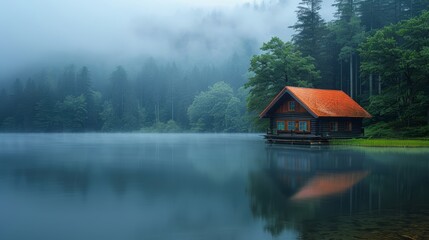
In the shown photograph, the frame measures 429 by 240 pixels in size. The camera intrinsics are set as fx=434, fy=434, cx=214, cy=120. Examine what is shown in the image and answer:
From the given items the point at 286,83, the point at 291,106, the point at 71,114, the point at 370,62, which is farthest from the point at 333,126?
the point at 71,114

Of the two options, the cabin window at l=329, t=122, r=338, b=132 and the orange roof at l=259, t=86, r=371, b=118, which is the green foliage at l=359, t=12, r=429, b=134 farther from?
the cabin window at l=329, t=122, r=338, b=132

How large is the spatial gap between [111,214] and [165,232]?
10.0 feet

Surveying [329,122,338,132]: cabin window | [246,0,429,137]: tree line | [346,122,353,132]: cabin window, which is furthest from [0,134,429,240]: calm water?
[246,0,429,137]: tree line

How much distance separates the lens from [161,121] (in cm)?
15675

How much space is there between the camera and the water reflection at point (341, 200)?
11898 mm

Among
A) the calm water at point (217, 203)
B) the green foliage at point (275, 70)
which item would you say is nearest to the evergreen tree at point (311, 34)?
the green foliage at point (275, 70)

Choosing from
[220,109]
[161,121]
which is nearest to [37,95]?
[161,121]

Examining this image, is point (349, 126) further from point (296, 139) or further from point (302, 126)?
point (296, 139)

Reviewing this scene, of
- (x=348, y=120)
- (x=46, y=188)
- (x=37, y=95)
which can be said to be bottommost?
(x=46, y=188)

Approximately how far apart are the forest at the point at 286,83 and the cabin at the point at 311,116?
4.19m

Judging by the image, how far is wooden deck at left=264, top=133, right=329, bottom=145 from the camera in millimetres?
53647

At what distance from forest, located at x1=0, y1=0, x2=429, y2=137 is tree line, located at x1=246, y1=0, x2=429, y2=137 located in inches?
6.8

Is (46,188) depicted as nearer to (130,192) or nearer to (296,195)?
(130,192)

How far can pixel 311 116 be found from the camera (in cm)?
5622
